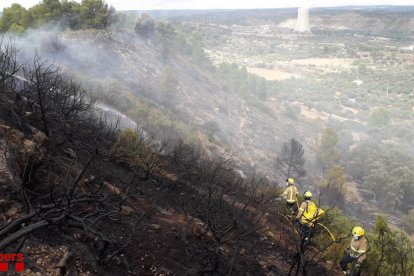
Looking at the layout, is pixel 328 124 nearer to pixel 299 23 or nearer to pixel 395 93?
pixel 395 93

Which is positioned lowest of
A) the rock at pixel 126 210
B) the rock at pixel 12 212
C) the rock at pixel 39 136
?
the rock at pixel 126 210

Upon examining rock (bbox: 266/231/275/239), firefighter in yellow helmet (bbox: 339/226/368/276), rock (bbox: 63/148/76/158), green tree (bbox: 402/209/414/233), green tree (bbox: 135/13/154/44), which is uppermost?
green tree (bbox: 135/13/154/44)

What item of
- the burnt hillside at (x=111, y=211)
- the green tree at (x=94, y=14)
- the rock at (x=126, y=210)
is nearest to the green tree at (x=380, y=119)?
the green tree at (x=94, y=14)

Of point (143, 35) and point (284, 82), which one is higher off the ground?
point (143, 35)

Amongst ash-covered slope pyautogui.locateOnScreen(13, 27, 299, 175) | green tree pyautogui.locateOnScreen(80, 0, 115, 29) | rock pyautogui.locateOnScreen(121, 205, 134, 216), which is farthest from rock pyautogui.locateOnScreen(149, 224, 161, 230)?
green tree pyautogui.locateOnScreen(80, 0, 115, 29)

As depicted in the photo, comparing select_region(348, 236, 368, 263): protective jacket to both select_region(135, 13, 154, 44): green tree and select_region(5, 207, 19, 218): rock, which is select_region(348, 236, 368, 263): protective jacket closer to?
select_region(5, 207, 19, 218): rock

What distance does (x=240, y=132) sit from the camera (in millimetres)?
37812

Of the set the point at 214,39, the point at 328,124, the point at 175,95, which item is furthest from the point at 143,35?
the point at 214,39

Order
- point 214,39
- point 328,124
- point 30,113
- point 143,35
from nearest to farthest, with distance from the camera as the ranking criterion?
point 30,113 → point 143,35 → point 328,124 → point 214,39

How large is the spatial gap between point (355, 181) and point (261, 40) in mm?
115499

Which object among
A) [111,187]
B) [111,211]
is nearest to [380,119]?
[111,187]

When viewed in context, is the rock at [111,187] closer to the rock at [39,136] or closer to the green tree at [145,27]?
the rock at [39,136]

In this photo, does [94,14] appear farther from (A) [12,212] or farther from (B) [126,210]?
(A) [12,212]

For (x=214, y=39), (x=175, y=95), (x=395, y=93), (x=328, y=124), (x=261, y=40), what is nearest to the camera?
(x=175, y=95)
